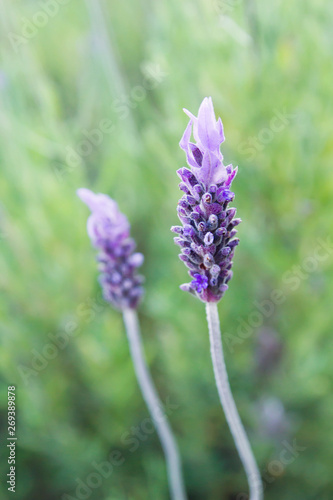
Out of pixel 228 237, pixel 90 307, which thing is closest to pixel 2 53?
pixel 90 307

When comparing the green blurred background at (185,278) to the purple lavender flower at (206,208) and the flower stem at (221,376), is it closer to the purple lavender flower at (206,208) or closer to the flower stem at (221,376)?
the flower stem at (221,376)

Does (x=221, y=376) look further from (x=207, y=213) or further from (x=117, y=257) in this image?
(x=117, y=257)

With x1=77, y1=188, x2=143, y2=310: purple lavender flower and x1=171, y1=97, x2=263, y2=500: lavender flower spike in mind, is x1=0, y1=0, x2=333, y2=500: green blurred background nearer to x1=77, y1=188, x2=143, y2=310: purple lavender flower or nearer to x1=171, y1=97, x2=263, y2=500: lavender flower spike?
x1=77, y1=188, x2=143, y2=310: purple lavender flower

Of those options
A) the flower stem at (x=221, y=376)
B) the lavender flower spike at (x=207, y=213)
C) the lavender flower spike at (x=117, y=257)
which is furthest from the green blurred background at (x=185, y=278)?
the lavender flower spike at (x=207, y=213)

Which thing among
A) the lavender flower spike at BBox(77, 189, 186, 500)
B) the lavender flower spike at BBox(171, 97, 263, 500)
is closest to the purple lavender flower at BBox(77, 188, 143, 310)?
the lavender flower spike at BBox(77, 189, 186, 500)

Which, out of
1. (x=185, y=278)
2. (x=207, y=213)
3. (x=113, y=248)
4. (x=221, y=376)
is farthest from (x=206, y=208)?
(x=185, y=278)

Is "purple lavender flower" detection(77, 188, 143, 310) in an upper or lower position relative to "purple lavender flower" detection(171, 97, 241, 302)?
upper
